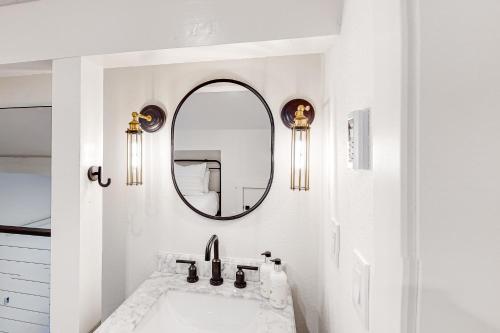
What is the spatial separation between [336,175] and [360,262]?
1.20ft

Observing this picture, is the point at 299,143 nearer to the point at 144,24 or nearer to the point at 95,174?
the point at 144,24

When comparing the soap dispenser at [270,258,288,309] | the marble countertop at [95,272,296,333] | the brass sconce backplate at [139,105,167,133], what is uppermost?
the brass sconce backplate at [139,105,167,133]

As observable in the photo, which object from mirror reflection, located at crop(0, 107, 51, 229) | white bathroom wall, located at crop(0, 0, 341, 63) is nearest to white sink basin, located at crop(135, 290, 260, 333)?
white bathroom wall, located at crop(0, 0, 341, 63)

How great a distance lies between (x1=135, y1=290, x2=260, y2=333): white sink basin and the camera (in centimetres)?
103

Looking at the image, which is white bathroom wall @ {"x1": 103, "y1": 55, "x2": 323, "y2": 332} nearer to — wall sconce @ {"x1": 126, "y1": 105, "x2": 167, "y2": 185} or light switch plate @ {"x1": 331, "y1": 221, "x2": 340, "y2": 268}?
wall sconce @ {"x1": 126, "y1": 105, "x2": 167, "y2": 185}

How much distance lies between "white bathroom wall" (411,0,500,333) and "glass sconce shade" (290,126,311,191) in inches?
35.2

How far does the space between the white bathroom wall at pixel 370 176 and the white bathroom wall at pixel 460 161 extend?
0.03 meters

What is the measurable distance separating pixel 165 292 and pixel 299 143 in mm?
931

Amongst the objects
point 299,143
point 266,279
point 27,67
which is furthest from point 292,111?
point 27,67

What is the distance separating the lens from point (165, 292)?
3.67 feet

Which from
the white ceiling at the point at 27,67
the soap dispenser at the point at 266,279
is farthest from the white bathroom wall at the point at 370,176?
the white ceiling at the point at 27,67

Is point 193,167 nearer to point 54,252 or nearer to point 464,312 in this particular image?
point 54,252

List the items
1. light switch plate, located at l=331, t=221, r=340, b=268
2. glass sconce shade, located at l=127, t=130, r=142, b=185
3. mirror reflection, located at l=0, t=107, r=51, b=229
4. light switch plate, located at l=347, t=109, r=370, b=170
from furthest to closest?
mirror reflection, located at l=0, t=107, r=51, b=229 → glass sconce shade, located at l=127, t=130, r=142, b=185 → light switch plate, located at l=331, t=221, r=340, b=268 → light switch plate, located at l=347, t=109, r=370, b=170

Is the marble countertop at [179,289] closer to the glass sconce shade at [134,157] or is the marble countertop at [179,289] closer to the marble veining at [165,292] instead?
the marble veining at [165,292]
